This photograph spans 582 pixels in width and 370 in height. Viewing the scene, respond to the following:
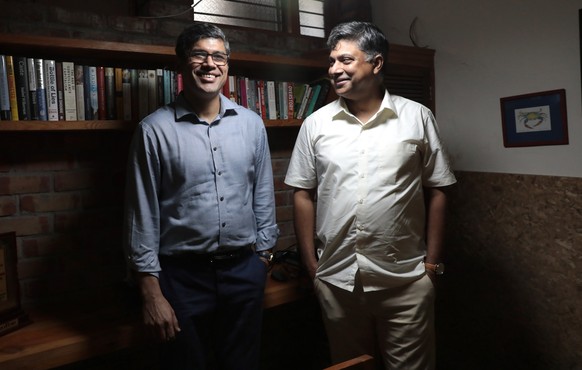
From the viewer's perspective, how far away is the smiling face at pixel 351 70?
1700 millimetres

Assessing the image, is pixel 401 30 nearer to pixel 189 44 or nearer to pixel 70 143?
pixel 189 44

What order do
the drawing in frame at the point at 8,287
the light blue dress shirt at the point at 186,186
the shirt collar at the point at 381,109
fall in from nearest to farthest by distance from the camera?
1. the light blue dress shirt at the point at 186,186
2. the drawing in frame at the point at 8,287
3. the shirt collar at the point at 381,109

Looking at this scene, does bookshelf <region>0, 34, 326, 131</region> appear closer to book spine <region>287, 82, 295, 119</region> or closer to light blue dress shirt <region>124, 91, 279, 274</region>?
book spine <region>287, 82, 295, 119</region>

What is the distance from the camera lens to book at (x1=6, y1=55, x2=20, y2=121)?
5.32ft

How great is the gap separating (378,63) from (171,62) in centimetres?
88

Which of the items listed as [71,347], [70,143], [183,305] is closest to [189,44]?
[70,143]

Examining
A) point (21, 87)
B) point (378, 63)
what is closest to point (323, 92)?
point (378, 63)

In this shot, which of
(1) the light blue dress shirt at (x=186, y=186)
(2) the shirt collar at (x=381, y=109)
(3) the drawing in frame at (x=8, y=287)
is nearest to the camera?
(1) the light blue dress shirt at (x=186, y=186)

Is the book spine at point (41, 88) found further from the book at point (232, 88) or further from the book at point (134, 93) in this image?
the book at point (232, 88)

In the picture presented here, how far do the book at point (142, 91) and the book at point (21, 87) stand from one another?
0.40 m

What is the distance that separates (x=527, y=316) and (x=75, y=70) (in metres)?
2.16

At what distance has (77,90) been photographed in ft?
5.79

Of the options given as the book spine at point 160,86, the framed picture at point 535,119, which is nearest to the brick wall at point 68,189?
the book spine at point 160,86

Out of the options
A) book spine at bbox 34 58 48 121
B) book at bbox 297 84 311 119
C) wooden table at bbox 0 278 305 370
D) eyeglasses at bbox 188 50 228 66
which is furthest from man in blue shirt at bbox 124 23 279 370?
book at bbox 297 84 311 119
